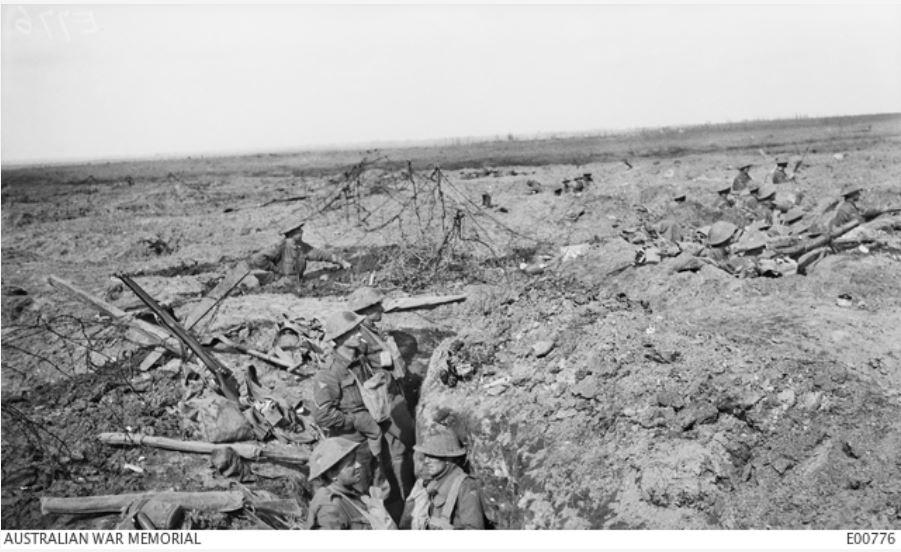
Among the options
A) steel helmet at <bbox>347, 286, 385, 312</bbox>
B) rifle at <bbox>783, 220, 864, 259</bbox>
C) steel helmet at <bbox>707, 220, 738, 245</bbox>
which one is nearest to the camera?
steel helmet at <bbox>347, 286, 385, 312</bbox>

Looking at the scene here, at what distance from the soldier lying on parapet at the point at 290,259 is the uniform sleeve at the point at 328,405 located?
4.73m

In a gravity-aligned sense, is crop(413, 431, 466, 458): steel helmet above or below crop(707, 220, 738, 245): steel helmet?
below

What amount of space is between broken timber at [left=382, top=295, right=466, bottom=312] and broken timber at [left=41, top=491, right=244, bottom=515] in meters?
3.56

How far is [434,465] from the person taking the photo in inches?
167

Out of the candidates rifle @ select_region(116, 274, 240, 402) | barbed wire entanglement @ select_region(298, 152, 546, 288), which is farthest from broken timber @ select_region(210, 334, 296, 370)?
barbed wire entanglement @ select_region(298, 152, 546, 288)

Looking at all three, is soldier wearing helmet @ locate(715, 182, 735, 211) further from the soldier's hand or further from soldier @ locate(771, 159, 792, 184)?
the soldier's hand

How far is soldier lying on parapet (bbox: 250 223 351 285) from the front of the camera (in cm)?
962

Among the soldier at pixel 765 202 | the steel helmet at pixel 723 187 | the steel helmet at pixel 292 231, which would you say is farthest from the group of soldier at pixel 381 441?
the steel helmet at pixel 723 187

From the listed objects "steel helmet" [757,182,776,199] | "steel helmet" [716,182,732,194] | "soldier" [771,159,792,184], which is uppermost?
"soldier" [771,159,792,184]

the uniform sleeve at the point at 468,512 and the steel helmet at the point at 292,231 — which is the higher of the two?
the steel helmet at the point at 292,231

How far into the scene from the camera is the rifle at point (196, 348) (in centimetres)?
596

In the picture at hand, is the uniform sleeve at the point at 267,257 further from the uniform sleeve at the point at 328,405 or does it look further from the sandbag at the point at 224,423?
the uniform sleeve at the point at 328,405

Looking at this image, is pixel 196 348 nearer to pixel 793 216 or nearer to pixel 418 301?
pixel 418 301

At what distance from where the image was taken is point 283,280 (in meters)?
9.62
